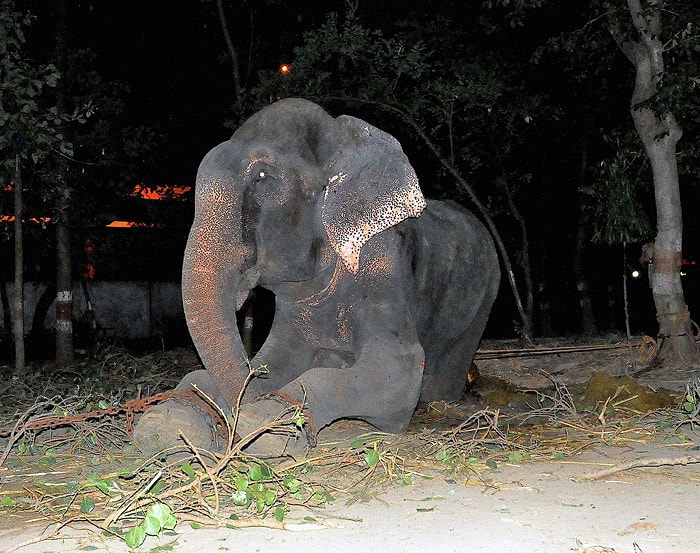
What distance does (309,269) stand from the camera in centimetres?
576

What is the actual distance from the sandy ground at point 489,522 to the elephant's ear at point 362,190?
1647 mm

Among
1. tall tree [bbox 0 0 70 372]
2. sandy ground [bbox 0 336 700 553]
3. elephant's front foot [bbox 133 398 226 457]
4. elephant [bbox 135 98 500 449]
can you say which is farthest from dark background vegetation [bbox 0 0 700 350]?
elephant's front foot [bbox 133 398 226 457]

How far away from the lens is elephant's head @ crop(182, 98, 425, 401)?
5070 mm

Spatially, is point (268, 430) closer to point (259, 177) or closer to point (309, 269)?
point (309, 269)

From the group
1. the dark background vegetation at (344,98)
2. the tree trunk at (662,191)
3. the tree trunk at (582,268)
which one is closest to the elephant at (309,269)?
the tree trunk at (662,191)

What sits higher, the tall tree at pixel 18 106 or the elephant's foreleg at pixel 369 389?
the tall tree at pixel 18 106

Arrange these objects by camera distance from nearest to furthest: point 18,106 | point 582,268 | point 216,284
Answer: point 216,284
point 18,106
point 582,268

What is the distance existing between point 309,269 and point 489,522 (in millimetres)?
2343

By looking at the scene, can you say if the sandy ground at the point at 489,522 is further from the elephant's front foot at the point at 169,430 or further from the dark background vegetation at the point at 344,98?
the dark background vegetation at the point at 344,98

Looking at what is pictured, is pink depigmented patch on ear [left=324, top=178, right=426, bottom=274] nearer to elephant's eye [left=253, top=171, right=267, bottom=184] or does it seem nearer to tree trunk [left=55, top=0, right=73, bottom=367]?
elephant's eye [left=253, top=171, right=267, bottom=184]

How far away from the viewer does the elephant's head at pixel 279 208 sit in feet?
16.6

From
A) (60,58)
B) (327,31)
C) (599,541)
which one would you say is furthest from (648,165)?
(599,541)

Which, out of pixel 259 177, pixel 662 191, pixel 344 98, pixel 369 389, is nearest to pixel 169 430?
pixel 369 389

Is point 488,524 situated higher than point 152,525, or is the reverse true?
point 152,525
